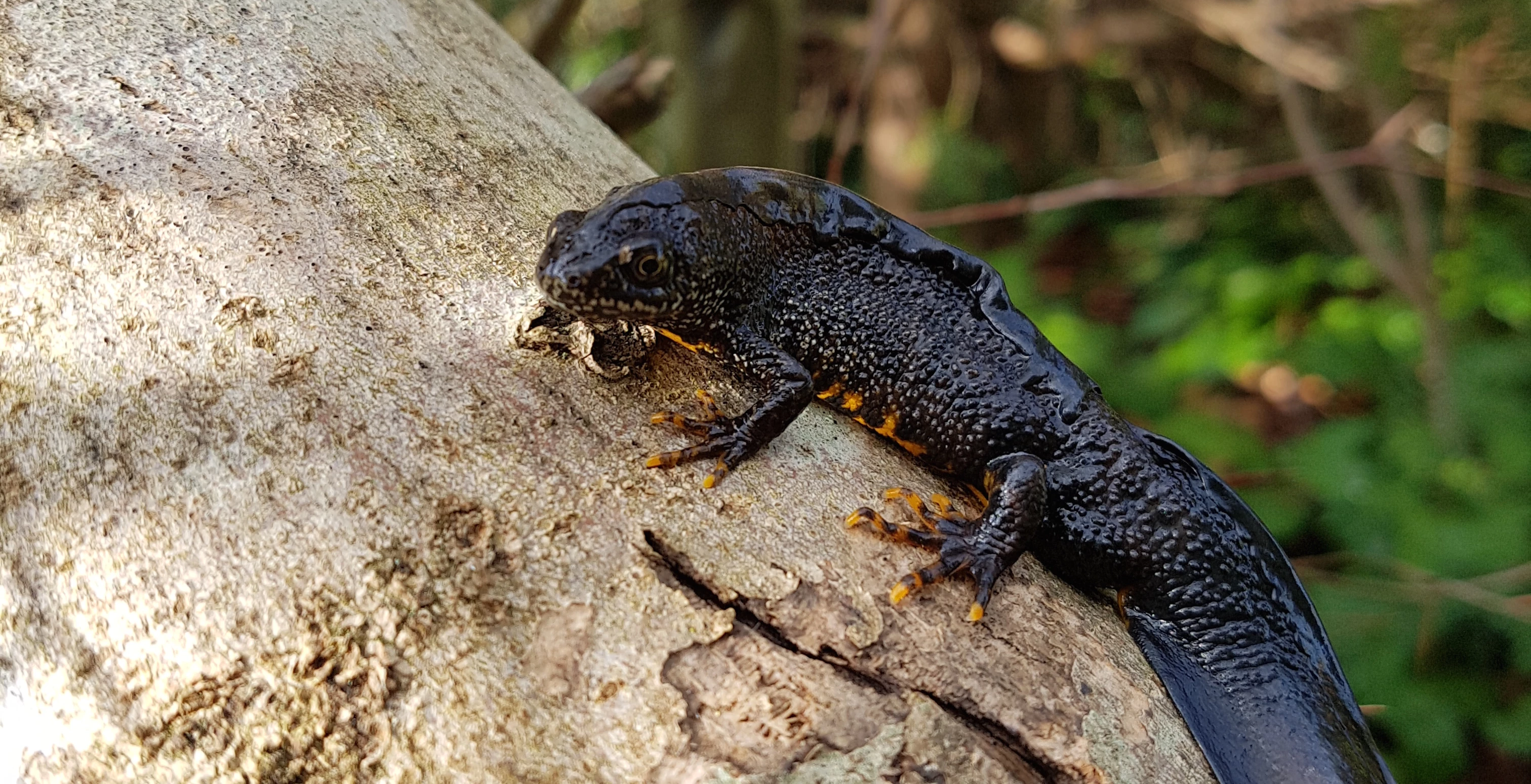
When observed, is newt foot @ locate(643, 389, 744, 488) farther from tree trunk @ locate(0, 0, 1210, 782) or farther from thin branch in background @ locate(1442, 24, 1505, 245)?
thin branch in background @ locate(1442, 24, 1505, 245)

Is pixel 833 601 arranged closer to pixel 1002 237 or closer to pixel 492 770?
pixel 492 770

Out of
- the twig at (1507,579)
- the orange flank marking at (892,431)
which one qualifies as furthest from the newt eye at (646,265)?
the twig at (1507,579)

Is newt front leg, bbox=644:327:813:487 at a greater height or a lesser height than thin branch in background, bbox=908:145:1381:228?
lesser

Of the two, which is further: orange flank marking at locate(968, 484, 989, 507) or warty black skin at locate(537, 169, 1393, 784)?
orange flank marking at locate(968, 484, 989, 507)

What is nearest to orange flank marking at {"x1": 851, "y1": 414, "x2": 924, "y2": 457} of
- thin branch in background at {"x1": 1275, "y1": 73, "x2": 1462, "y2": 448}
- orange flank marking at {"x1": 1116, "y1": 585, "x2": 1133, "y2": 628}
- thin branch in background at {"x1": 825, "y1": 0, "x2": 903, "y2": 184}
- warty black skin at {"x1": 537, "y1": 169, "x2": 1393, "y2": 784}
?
warty black skin at {"x1": 537, "y1": 169, "x2": 1393, "y2": 784}

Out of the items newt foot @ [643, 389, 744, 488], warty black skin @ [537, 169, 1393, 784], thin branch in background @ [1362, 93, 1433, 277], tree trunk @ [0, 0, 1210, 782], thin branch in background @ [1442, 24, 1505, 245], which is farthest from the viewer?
thin branch in background @ [1362, 93, 1433, 277]

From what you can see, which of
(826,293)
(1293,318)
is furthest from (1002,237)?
(826,293)
